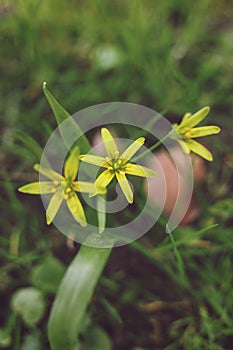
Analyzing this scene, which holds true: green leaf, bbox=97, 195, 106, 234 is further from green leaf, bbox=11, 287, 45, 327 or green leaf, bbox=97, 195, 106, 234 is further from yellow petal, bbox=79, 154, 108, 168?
green leaf, bbox=11, 287, 45, 327

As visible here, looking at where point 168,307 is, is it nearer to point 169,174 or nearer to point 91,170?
point 169,174

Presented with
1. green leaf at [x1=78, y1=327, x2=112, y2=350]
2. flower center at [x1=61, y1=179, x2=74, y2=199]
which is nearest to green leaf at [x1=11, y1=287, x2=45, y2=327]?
green leaf at [x1=78, y1=327, x2=112, y2=350]

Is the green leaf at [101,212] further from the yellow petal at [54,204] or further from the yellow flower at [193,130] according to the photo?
the yellow flower at [193,130]

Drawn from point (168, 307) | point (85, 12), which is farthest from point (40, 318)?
point (85, 12)

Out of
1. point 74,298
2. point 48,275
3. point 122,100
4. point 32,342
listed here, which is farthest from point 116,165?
point 122,100

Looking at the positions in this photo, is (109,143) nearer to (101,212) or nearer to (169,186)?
(101,212)
